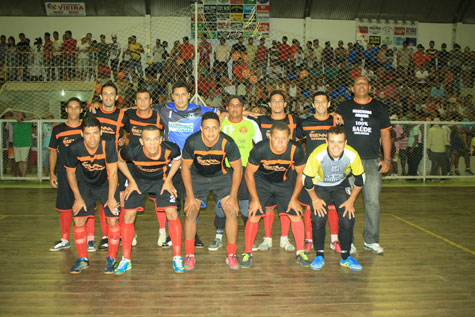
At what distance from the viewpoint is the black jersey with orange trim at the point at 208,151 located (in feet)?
14.0

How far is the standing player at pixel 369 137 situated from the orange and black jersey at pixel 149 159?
2.17 m

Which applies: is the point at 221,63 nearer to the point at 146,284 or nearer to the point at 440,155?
the point at 440,155

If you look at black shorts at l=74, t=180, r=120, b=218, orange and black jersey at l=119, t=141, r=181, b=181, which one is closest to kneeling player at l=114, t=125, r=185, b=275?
orange and black jersey at l=119, t=141, r=181, b=181

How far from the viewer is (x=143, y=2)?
16094 mm

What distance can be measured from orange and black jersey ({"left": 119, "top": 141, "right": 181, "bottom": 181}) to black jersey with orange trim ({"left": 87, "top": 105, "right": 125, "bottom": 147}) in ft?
2.36

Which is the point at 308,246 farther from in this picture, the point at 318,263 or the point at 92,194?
the point at 92,194

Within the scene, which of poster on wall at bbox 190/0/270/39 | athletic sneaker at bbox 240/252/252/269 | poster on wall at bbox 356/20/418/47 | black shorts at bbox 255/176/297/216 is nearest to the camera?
athletic sneaker at bbox 240/252/252/269

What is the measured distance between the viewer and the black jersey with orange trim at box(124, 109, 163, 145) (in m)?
5.03

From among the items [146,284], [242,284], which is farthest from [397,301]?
[146,284]

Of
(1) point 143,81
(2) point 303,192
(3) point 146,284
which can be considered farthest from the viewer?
(1) point 143,81

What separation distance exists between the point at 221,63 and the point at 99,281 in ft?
28.7

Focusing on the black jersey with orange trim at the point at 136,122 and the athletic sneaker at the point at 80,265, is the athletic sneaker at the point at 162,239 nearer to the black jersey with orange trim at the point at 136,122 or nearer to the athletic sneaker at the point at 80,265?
the athletic sneaker at the point at 80,265

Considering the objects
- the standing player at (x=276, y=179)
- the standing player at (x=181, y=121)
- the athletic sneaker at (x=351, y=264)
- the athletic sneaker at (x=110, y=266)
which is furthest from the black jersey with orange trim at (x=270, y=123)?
the athletic sneaker at (x=110, y=266)

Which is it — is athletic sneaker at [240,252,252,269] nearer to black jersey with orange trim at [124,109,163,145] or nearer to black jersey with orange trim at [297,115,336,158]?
black jersey with orange trim at [297,115,336,158]
